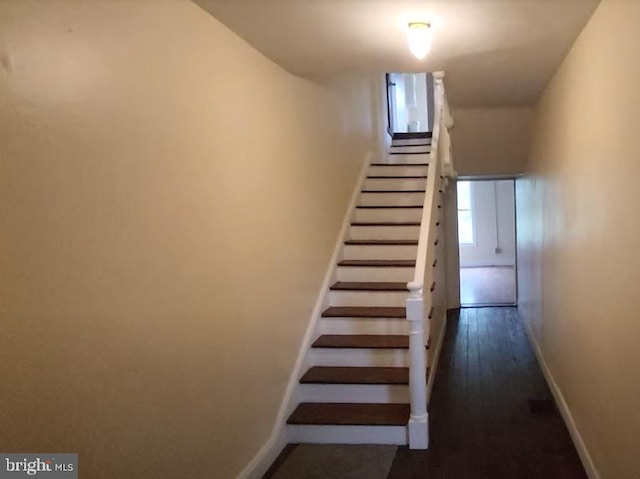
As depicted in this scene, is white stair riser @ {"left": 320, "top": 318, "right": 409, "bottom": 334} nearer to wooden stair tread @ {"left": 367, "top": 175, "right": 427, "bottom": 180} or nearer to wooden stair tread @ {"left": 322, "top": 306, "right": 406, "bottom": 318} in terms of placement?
wooden stair tread @ {"left": 322, "top": 306, "right": 406, "bottom": 318}

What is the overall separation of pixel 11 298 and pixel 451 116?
406 cm

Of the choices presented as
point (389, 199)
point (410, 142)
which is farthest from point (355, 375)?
point (410, 142)

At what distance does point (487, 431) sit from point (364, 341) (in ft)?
3.14

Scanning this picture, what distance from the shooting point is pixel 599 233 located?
7.40ft

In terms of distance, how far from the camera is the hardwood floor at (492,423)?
9.32 feet

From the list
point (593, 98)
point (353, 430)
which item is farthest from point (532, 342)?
point (593, 98)

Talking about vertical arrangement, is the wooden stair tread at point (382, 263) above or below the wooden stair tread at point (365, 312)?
above

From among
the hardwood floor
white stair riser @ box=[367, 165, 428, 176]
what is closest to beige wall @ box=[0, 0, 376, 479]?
the hardwood floor

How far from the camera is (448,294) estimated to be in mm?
7176

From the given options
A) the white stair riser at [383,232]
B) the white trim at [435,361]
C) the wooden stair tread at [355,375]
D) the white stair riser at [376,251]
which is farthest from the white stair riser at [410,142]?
the wooden stair tread at [355,375]

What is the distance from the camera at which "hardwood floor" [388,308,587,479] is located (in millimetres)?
2840

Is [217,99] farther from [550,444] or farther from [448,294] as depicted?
[448,294]

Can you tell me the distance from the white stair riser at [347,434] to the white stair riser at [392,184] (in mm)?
2816

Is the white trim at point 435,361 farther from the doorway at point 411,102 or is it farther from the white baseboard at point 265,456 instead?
the doorway at point 411,102
